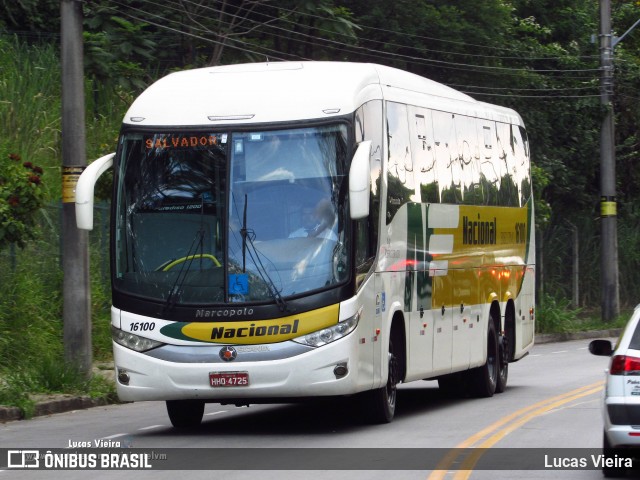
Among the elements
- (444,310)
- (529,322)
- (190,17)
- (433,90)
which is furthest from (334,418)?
(190,17)

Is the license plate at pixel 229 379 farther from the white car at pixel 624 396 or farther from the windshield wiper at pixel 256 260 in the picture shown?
the white car at pixel 624 396

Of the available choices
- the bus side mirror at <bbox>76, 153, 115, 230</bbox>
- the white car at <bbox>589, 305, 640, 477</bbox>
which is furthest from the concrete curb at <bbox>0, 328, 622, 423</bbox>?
the white car at <bbox>589, 305, 640, 477</bbox>

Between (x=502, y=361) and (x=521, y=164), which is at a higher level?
(x=521, y=164)

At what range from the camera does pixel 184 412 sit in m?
14.6

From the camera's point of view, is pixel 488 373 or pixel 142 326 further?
pixel 488 373

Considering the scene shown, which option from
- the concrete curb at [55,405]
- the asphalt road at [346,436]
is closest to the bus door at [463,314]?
the asphalt road at [346,436]

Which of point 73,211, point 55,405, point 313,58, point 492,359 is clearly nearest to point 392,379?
point 55,405

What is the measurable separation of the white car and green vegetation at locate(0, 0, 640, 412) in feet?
27.6

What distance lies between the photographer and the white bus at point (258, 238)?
13.1 m

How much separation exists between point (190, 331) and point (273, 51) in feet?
51.5

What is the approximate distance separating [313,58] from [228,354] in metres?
17.2

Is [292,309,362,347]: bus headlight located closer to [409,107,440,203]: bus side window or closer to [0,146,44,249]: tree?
[409,107,440,203]: bus side window

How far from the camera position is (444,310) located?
658 inches

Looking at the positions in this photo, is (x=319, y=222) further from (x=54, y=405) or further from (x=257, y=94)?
(x=54, y=405)
